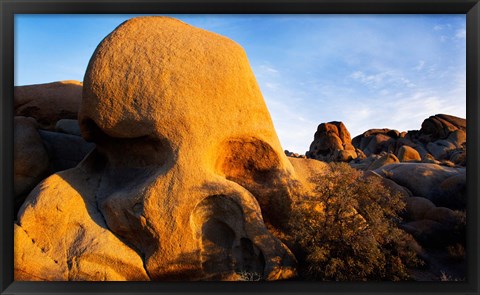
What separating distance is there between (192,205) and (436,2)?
5385mm

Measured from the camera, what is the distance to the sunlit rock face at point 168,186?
748 cm

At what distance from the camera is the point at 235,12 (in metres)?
5.69

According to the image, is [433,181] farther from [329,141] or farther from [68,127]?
[329,141]

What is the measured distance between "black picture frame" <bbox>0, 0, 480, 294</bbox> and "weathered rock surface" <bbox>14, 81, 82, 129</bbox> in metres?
8.21

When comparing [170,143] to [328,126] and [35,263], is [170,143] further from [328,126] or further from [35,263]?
[328,126]

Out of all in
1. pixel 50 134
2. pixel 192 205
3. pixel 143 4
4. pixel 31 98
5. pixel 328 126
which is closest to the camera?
pixel 143 4

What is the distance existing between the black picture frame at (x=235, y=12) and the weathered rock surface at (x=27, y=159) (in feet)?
14.5

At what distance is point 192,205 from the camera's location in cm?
743

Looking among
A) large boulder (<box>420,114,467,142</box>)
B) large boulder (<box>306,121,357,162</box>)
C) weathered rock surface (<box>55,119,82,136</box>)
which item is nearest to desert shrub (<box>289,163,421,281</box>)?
weathered rock surface (<box>55,119,82,136</box>)

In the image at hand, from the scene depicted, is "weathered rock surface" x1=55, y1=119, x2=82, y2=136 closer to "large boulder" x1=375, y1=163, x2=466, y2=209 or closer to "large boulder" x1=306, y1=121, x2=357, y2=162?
"large boulder" x1=375, y1=163, x2=466, y2=209

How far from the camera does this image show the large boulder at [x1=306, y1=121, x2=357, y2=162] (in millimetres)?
41112

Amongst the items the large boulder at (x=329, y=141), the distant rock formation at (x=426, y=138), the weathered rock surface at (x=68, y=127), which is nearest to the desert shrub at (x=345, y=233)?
the weathered rock surface at (x=68, y=127)

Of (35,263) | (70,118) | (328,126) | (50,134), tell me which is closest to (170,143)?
(35,263)

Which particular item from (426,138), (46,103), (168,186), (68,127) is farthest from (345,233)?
(426,138)
